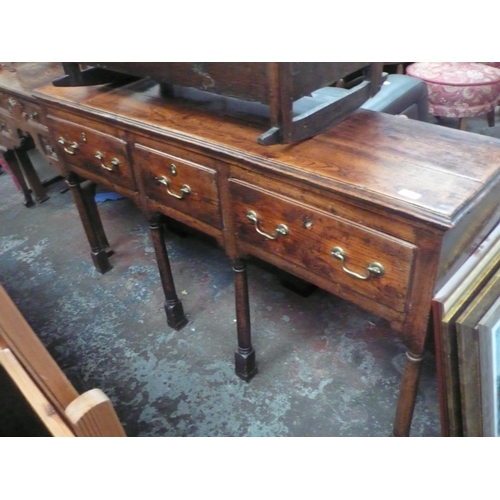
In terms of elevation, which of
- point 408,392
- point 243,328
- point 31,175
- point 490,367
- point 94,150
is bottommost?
point 31,175

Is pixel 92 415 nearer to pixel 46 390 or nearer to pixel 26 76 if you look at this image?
pixel 46 390

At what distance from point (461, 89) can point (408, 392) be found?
2187mm

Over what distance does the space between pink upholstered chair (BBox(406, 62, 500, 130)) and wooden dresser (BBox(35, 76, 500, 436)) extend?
1803 mm

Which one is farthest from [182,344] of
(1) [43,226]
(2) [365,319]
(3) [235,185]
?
(1) [43,226]

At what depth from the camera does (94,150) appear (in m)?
1.45

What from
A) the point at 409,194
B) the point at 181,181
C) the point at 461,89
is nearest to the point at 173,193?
the point at 181,181

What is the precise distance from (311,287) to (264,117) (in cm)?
83

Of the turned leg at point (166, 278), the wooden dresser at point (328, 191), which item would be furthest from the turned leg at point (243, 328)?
the turned leg at point (166, 278)

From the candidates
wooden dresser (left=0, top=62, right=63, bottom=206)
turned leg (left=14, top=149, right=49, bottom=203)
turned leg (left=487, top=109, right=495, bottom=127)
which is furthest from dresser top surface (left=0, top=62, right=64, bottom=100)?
turned leg (left=487, top=109, right=495, bottom=127)

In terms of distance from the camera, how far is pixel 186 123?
46.5 inches

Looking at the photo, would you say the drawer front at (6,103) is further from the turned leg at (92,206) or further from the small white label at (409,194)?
the small white label at (409,194)

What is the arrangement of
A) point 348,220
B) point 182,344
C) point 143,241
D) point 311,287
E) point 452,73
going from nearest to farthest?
1. point 348,220
2. point 182,344
3. point 311,287
4. point 143,241
5. point 452,73

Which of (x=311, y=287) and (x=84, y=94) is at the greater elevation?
(x=84, y=94)
